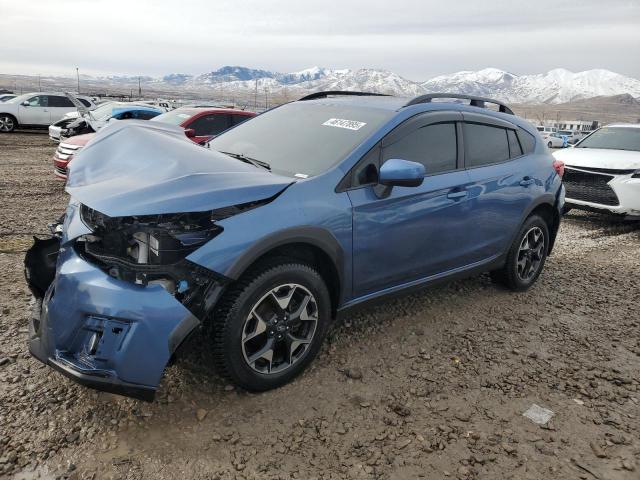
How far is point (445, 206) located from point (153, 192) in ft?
6.95

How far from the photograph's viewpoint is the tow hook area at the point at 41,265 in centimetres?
302

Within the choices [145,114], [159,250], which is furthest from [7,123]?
[159,250]

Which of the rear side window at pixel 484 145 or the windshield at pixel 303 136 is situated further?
the rear side window at pixel 484 145

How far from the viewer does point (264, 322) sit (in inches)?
112

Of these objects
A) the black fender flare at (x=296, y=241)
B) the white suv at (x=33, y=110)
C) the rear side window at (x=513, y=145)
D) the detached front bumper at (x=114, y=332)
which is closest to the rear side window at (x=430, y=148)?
the black fender flare at (x=296, y=241)

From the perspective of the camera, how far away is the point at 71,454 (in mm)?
2422

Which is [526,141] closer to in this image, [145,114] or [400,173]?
[400,173]

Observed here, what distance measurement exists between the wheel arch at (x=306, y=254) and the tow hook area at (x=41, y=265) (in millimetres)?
1293

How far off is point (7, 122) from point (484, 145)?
62.8ft

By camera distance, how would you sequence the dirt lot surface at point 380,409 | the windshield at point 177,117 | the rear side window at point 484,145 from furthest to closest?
the windshield at point 177,117 < the rear side window at point 484,145 < the dirt lot surface at point 380,409

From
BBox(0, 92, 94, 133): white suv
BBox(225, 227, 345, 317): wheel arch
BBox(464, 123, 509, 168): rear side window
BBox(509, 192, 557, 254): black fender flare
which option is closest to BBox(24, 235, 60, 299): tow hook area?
BBox(225, 227, 345, 317): wheel arch

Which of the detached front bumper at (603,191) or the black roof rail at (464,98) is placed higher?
the black roof rail at (464,98)

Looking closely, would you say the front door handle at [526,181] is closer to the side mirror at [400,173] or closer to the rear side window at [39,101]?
the side mirror at [400,173]

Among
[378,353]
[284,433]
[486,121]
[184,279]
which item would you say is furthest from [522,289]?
[184,279]
